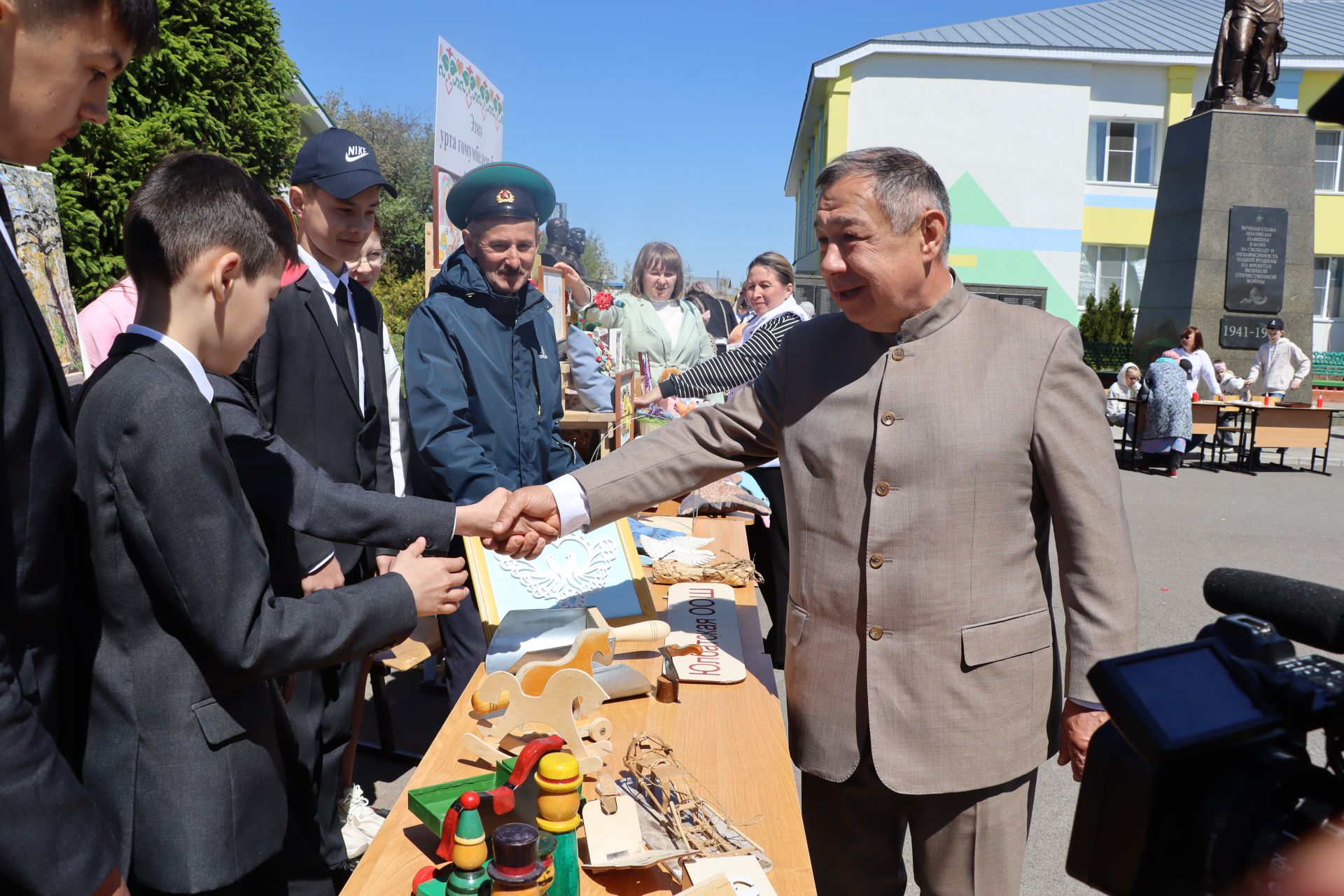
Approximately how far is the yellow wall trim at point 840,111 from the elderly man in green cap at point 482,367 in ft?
74.2

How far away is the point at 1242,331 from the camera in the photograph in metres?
15.2

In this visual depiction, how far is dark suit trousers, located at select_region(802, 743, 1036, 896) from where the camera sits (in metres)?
2.12

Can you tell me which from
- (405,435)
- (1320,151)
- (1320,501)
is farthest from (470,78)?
(1320,151)

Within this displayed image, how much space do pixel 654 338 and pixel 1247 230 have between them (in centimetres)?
1272

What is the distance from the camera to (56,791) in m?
1.18

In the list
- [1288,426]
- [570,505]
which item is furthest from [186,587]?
[1288,426]

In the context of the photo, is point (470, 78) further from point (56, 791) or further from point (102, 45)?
point (56, 791)

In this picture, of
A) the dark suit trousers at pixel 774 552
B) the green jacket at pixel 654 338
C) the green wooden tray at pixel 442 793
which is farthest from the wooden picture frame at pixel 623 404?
the green wooden tray at pixel 442 793

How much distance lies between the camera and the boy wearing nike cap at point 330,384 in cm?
286

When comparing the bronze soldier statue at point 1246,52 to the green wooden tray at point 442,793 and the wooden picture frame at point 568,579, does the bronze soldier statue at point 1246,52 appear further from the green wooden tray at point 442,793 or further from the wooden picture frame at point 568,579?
the green wooden tray at point 442,793

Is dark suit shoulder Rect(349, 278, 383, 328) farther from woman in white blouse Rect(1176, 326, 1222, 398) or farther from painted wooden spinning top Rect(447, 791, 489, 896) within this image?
woman in white blouse Rect(1176, 326, 1222, 398)

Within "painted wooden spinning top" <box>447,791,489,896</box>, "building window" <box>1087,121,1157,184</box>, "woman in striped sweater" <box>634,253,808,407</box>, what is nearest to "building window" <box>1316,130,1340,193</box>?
"building window" <box>1087,121,1157,184</box>

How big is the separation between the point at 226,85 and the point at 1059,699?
35.2ft

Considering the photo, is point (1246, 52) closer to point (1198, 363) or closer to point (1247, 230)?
point (1247, 230)
